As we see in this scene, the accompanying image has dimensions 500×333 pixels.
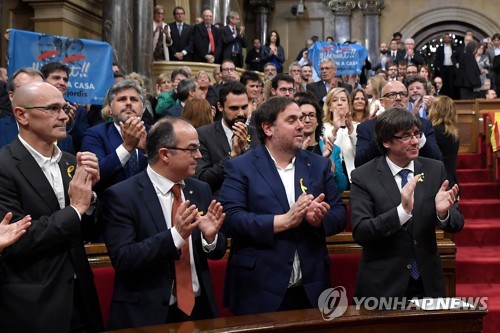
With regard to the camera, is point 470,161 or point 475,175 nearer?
point 475,175

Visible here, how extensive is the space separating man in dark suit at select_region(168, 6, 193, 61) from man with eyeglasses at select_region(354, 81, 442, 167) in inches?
250

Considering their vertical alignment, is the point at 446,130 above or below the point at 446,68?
below

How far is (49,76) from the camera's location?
5070 mm

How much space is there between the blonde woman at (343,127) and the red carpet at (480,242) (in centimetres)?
115

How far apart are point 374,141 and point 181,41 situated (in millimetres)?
7236

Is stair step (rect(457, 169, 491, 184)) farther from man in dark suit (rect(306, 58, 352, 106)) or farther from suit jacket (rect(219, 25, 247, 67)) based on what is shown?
suit jacket (rect(219, 25, 247, 67))

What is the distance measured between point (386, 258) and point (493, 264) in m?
2.59

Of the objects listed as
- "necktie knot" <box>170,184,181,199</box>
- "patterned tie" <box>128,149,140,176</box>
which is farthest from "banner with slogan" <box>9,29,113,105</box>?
"necktie knot" <box>170,184,181,199</box>

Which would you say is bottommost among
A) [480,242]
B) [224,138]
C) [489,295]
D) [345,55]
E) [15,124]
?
[489,295]

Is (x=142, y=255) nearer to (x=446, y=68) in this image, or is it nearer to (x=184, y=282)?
(x=184, y=282)

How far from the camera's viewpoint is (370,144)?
189 inches

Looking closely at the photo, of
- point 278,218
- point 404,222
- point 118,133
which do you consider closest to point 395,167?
point 404,222

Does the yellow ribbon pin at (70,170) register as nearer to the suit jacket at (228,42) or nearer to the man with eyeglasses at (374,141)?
the man with eyeglasses at (374,141)

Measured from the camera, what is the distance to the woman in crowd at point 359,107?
631cm
